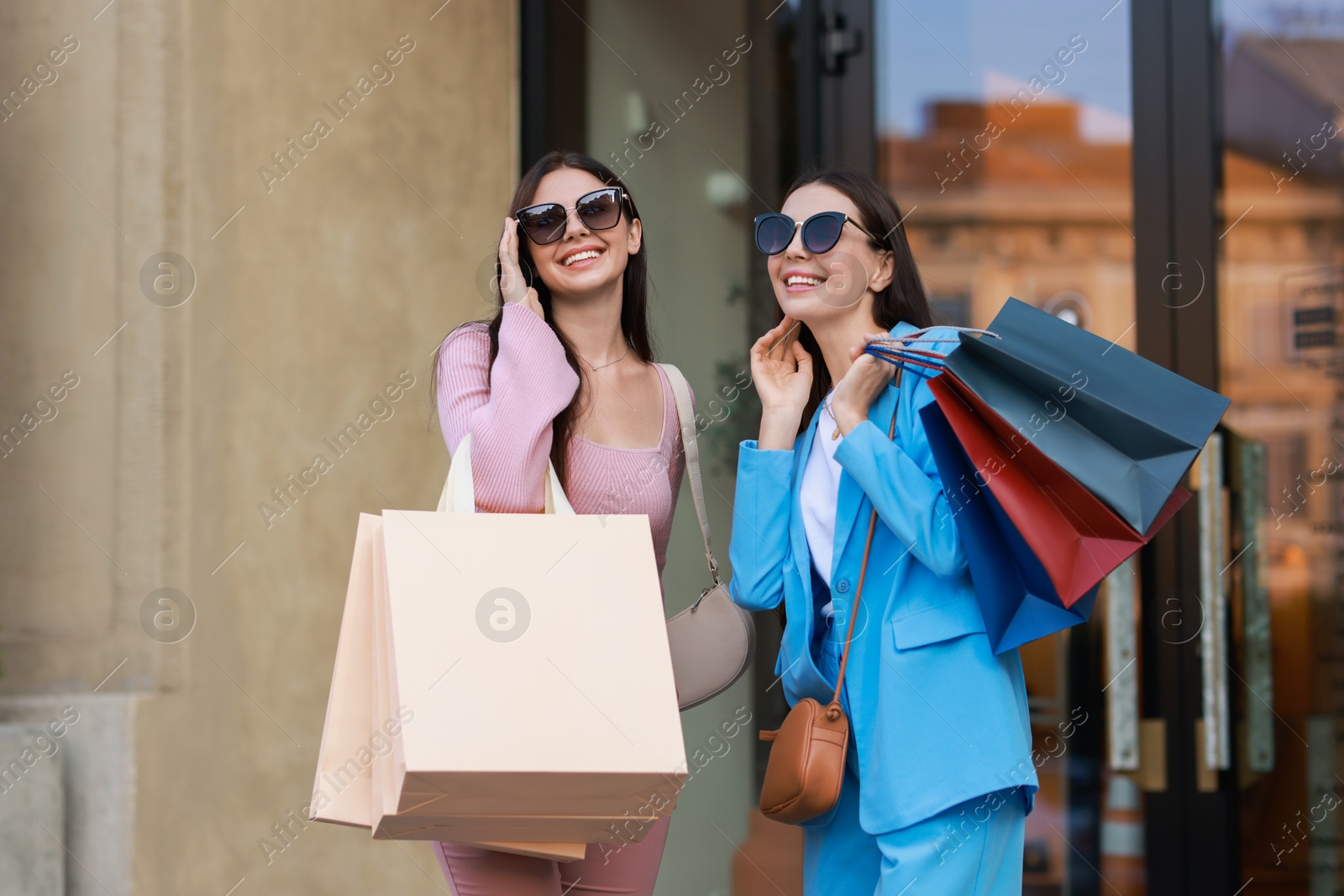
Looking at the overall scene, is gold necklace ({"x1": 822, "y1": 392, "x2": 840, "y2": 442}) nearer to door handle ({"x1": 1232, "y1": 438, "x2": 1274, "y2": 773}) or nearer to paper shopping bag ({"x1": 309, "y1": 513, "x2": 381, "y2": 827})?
paper shopping bag ({"x1": 309, "y1": 513, "x2": 381, "y2": 827})

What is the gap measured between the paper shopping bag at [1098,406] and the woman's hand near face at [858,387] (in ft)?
0.83

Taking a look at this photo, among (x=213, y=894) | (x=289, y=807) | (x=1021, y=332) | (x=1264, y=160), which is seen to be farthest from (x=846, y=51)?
(x=213, y=894)

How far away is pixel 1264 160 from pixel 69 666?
3.93 meters

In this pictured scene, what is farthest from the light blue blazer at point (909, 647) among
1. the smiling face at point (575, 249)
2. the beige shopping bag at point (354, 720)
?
the beige shopping bag at point (354, 720)

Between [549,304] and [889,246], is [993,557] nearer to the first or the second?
[889,246]

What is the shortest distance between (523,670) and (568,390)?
0.67 m

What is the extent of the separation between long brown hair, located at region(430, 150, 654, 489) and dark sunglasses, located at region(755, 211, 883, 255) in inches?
13.5

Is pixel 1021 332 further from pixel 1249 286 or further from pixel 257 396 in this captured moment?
pixel 257 396

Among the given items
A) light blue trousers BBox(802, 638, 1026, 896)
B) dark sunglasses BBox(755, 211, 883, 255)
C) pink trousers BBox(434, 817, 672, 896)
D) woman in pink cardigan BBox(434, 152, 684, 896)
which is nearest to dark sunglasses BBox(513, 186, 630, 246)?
Result: woman in pink cardigan BBox(434, 152, 684, 896)

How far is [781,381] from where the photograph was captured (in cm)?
252

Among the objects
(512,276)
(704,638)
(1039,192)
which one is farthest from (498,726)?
(1039,192)

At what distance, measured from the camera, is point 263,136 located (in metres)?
4.30

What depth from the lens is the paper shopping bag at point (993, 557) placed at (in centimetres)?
205

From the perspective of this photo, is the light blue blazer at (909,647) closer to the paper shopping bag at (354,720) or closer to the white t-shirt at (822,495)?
the white t-shirt at (822,495)
